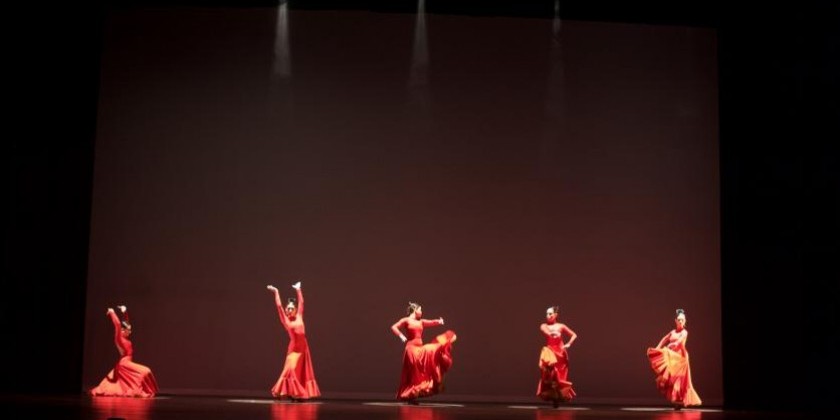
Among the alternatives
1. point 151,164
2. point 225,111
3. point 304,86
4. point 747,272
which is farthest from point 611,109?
point 151,164

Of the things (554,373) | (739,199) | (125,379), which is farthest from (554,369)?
(125,379)

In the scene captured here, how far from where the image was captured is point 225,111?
13.1m

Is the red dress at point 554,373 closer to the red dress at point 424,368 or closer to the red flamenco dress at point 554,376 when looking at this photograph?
the red flamenco dress at point 554,376

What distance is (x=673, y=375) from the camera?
11.6 metres

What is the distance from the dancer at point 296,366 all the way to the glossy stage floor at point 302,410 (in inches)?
5.7

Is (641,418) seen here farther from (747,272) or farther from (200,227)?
(200,227)

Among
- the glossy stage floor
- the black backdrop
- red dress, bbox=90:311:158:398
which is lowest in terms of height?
the glossy stage floor

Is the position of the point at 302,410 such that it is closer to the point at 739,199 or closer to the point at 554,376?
the point at 554,376

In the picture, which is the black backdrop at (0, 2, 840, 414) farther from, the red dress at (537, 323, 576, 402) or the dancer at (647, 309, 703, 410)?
the red dress at (537, 323, 576, 402)

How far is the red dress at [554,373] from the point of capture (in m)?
11.4

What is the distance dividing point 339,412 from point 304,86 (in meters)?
4.78

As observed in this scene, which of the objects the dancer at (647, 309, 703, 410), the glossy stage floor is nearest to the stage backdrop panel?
the glossy stage floor

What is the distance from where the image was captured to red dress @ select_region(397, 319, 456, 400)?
11.4m

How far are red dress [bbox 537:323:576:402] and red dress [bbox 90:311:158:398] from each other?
3.94 meters
